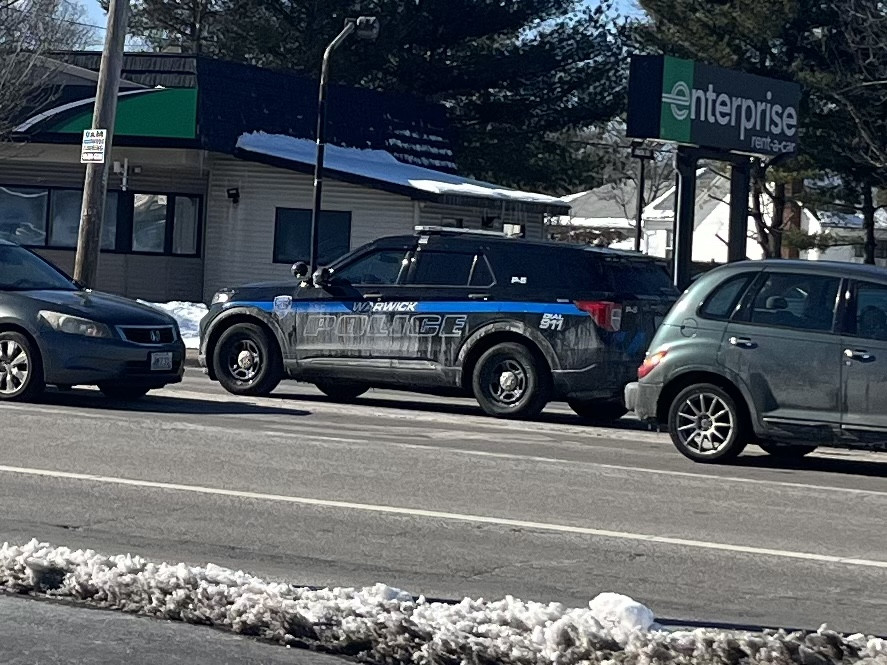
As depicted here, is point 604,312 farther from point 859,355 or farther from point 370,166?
point 370,166

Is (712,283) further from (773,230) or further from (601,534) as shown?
(773,230)

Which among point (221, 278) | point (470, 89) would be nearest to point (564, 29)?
point (470, 89)

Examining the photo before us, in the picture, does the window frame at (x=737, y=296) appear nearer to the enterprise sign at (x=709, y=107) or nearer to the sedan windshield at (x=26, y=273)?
the sedan windshield at (x=26, y=273)

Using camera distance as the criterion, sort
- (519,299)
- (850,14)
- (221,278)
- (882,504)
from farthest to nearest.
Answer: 1. (850,14)
2. (221,278)
3. (519,299)
4. (882,504)

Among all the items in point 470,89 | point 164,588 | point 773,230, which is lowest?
point 164,588

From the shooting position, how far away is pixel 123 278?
32.5 metres

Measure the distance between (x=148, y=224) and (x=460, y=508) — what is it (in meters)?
24.2

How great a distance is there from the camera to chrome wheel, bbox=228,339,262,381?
16.3 metres

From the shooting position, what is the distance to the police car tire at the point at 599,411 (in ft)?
51.4

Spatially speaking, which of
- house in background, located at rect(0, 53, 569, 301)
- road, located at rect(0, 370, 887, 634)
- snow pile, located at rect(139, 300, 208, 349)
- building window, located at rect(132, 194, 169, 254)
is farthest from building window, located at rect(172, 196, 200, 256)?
road, located at rect(0, 370, 887, 634)

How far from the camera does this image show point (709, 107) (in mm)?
26719

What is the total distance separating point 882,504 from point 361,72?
3490cm

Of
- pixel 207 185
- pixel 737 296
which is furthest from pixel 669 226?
pixel 737 296

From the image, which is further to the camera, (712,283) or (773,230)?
(773,230)
